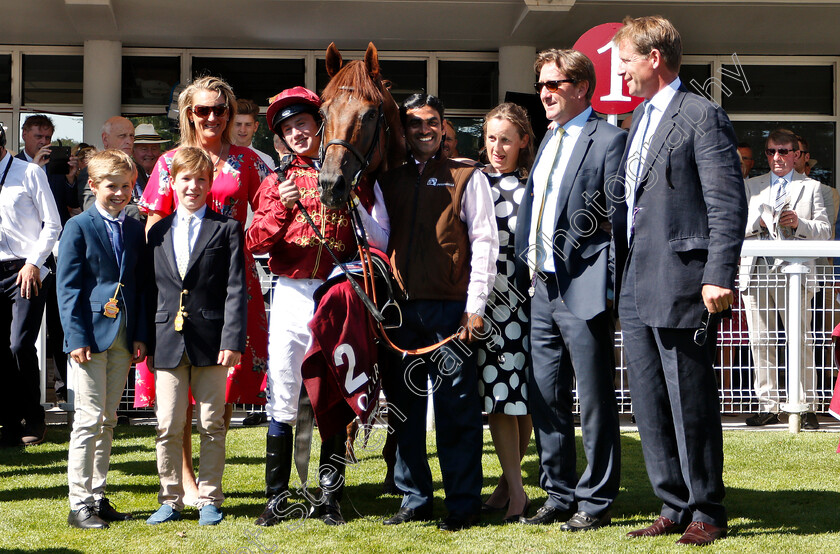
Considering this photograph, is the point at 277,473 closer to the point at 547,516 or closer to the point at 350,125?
the point at 547,516

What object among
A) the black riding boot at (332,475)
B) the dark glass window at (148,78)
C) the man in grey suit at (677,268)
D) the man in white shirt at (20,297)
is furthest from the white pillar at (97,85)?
the man in grey suit at (677,268)

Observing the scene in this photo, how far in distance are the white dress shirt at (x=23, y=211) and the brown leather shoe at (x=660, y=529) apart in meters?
4.35

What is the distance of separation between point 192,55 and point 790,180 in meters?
7.11

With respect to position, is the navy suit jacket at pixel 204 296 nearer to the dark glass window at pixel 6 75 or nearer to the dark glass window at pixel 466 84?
the dark glass window at pixel 466 84

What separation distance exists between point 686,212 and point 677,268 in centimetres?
23

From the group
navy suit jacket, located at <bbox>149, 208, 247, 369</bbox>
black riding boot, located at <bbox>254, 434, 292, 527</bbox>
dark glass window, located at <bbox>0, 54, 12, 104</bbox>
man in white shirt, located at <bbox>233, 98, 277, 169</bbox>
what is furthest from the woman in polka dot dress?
dark glass window, located at <bbox>0, 54, 12, 104</bbox>

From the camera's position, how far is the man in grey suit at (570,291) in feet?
13.7

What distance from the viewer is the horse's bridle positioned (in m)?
3.93

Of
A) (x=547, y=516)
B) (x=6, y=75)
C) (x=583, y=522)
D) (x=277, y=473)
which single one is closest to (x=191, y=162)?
(x=277, y=473)

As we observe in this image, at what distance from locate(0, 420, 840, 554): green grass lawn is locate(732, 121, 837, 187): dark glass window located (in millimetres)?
6126

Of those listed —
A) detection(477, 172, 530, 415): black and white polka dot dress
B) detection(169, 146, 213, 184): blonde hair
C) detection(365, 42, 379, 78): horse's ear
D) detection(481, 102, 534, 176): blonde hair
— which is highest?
detection(365, 42, 379, 78): horse's ear

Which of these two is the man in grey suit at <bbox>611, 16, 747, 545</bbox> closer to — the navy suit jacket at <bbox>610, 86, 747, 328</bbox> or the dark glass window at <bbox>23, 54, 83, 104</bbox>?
the navy suit jacket at <bbox>610, 86, 747, 328</bbox>

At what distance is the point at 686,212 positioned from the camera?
3.91 meters

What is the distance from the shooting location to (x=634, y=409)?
4.16 meters
